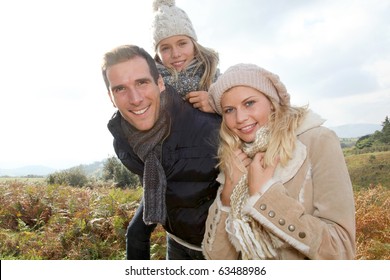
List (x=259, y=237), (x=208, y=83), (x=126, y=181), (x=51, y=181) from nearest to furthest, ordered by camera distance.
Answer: (x=259, y=237) < (x=208, y=83) < (x=51, y=181) < (x=126, y=181)

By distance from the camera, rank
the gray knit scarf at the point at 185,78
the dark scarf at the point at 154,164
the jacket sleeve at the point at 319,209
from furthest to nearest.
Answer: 1. the gray knit scarf at the point at 185,78
2. the dark scarf at the point at 154,164
3. the jacket sleeve at the point at 319,209

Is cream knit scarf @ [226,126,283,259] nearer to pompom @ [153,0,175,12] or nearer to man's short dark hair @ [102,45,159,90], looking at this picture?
man's short dark hair @ [102,45,159,90]

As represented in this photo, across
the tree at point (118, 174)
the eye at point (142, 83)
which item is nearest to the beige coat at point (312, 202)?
the eye at point (142, 83)

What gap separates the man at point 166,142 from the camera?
2412 millimetres

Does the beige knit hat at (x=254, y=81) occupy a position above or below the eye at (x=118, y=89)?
below

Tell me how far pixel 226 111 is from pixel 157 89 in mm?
600

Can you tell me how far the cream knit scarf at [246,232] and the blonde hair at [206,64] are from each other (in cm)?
126

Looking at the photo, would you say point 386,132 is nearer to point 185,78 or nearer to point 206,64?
point 206,64

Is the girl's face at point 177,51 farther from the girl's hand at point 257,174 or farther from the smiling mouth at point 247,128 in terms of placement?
the girl's hand at point 257,174

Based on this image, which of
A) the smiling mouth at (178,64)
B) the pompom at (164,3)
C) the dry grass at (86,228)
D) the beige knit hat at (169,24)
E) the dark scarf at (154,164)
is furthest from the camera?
the dry grass at (86,228)

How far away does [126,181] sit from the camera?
15477 mm

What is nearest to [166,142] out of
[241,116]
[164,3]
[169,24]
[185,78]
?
[241,116]
